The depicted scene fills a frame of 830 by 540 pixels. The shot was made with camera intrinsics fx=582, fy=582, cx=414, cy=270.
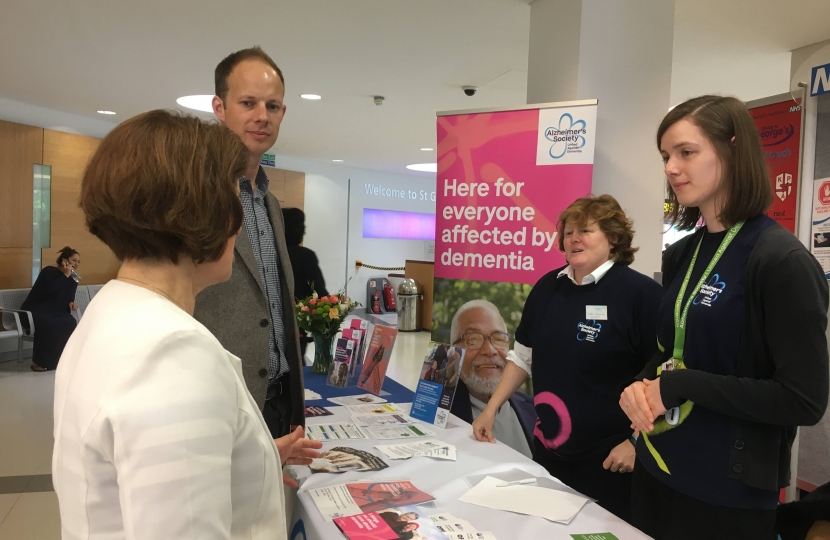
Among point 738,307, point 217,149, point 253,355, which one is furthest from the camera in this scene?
point 253,355

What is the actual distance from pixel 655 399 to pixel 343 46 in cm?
391

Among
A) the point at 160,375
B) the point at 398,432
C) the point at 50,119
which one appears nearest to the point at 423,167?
the point at 50,119

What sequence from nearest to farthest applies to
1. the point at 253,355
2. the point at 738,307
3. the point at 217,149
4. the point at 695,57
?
the point at 217,149, the point at 738,307, the point at 253,355, the point at 695,57

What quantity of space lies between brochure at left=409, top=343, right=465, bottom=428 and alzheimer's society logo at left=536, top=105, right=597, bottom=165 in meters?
1.28

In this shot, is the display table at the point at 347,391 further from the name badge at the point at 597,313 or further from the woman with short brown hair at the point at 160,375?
the woman with short brown hair at the point at 160,375

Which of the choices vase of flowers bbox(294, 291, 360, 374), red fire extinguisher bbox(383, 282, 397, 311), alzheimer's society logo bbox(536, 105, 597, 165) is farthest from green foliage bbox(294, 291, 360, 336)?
red fire extinguisher bbox(383, 282, 397, 311)

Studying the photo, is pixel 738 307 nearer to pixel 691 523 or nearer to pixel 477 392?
pixel 691 523

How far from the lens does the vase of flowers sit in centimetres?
292

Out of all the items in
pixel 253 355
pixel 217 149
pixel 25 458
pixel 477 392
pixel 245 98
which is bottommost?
pixel 25 458

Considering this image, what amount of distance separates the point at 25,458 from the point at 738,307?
14.9ft

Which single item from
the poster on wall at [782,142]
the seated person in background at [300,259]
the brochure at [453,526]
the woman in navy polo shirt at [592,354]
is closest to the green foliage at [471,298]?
the seated person in background at [300,259]

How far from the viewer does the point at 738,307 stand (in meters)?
1.27

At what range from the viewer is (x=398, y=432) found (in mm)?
2049

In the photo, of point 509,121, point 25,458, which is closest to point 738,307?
point 509,121
